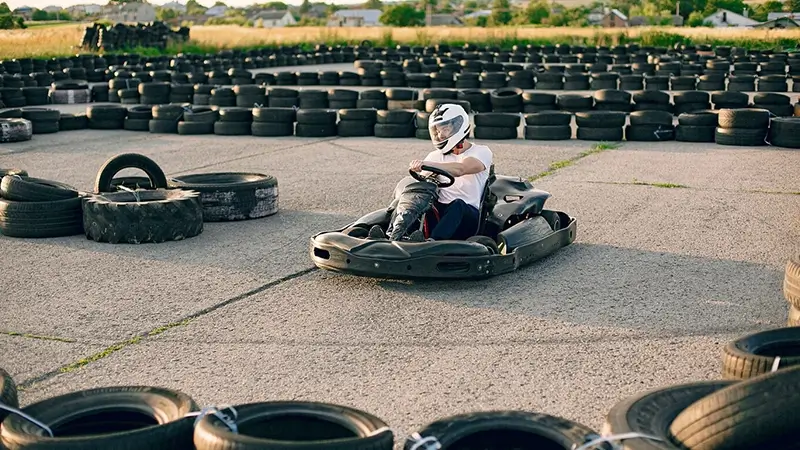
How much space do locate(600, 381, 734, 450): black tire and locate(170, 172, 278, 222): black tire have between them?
530cm

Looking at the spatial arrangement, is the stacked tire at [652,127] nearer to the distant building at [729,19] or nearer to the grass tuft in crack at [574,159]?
the grass tuft in crack at [574,159]

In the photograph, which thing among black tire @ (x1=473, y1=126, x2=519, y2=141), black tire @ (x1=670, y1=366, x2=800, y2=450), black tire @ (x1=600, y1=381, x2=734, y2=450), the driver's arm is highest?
the driver's arm

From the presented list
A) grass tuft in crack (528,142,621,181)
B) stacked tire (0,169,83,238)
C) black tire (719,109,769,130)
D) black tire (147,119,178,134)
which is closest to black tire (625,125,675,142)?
grass tuft in crack (528,142,621,181)

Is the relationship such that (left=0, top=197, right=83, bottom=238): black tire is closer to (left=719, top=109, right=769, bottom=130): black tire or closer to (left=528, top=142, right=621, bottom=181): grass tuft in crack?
(left=528, top=142, right=621, bottom=181): grass tuft in crack

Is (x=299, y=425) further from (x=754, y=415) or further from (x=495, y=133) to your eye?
(x=495, y=133)

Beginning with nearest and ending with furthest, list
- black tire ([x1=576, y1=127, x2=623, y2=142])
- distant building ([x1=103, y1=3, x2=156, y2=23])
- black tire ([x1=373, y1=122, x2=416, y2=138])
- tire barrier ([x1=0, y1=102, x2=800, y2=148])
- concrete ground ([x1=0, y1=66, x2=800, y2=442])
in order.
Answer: concrete ground ([x1=0, y1=66, x2=800, y2=442])
tire barrier ([x1=0, y1=102, x2=800, y2=148])
black tire ([x1=576, y1=127, x2=623, y2=142])
black tire ([x1=373, y1=122, x2=416, y2=138])
distant building ([x1=103, y1=3, x2=156, y2=23])

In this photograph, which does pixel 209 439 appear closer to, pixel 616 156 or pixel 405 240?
pixel 405 240

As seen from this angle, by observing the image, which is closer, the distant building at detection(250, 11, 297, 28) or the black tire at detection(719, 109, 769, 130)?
the black tire at detection(719, 109, 769, 130)

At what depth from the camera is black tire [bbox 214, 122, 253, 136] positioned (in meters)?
14.8

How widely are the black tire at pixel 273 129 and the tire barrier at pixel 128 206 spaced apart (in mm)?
5923

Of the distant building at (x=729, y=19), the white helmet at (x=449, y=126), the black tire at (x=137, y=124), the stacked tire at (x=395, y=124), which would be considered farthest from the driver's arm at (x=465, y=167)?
the distant building at (x=729, y=19)

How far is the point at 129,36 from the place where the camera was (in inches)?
1394

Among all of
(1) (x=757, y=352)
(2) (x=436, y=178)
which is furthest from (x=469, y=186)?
(1) (x=757, y=352)

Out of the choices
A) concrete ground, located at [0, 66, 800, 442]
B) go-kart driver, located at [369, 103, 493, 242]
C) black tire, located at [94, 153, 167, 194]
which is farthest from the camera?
black tire, located at [94, 153, 167, 194]
